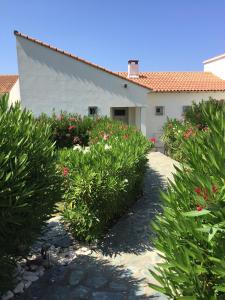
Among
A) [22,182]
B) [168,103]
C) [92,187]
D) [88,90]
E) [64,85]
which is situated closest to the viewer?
[22,182]

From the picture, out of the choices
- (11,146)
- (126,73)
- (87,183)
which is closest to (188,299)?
(11,146)

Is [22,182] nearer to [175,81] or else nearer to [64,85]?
[64,85]

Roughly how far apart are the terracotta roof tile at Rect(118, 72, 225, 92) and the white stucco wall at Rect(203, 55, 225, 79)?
1.18 ft

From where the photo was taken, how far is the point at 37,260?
190 inches

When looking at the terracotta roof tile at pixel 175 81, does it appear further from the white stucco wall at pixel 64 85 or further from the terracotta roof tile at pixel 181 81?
the white stucco wall at pixel 64 85

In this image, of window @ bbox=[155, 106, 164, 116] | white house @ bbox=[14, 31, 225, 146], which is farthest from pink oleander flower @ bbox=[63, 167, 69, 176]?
window @ bbox=[155, 106, 164, 116]

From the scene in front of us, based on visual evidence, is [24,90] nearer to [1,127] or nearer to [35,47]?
[35,47]

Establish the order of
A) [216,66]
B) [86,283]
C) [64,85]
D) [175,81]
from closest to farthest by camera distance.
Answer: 1. [86,283]
2. [64,85]
3. [175,81]
4. [216,66]

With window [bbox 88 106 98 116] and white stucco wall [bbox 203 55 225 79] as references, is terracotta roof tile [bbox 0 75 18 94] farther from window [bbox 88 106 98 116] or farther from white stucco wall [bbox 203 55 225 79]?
white stucco wall [bbox 203 55 225 79]

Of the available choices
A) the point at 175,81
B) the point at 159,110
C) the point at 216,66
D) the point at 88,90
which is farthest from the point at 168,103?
the point at 216,66

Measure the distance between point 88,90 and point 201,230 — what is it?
735 inches

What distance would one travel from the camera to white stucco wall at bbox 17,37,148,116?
19422 millimetres

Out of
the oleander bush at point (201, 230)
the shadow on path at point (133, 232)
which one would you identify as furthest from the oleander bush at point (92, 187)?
the oleander bush at point (201, 230)

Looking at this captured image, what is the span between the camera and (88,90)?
20.3 m
